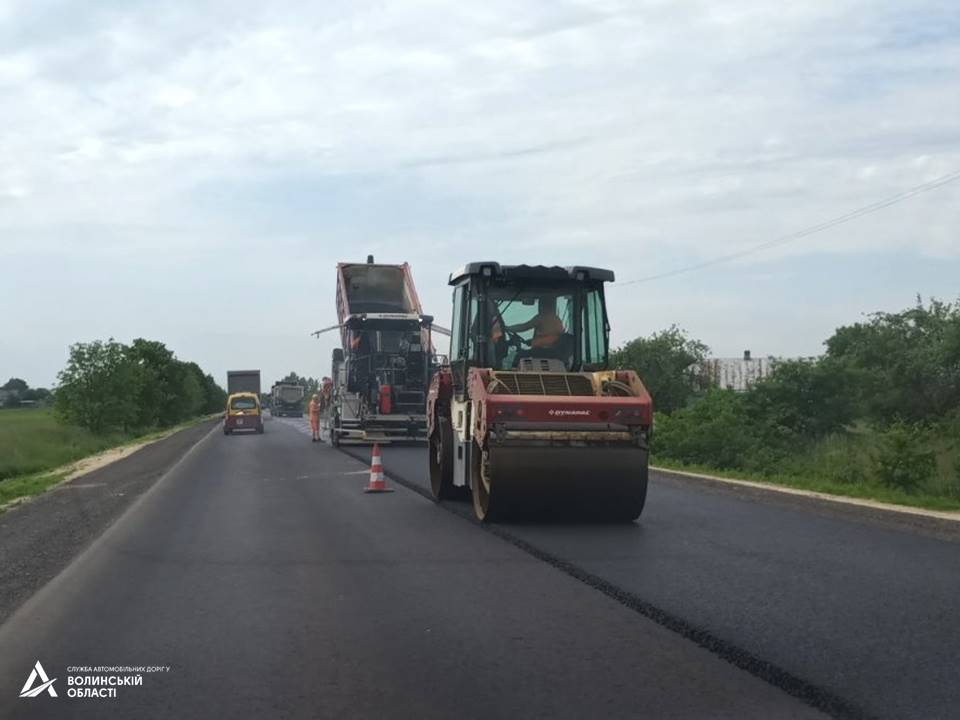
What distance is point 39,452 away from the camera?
3284cm

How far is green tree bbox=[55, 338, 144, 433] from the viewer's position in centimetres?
4469

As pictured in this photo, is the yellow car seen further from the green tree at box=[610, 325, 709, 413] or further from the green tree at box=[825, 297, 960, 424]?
the green tree at box=[825, 297, 960, 424]

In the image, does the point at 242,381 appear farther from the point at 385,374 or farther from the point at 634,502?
the point at 634,502

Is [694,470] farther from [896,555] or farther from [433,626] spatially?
[433,626]

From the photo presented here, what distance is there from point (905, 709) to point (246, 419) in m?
47.4

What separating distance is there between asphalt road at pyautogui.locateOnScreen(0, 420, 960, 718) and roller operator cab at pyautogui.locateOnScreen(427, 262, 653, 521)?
1.62 ft

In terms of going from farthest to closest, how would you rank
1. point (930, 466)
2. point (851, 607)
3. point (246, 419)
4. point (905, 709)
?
point (246, 419) → point (930, 466) → point (851, 607) → point (905, 709)

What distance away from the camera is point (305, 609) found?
8.17 meters

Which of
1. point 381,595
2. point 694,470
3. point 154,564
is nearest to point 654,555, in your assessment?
point 381,595

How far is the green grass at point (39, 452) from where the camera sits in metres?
22.2

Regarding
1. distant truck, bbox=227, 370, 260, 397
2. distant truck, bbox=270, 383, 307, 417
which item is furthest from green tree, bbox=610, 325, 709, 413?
distant truck, bbox=270, 383, 307, 417

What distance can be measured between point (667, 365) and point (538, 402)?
24158mm

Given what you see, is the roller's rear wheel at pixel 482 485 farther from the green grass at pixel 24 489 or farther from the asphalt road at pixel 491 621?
the green grass at pixel 24 489

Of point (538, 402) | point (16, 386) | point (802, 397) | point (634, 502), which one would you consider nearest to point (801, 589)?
point (634, 502)
